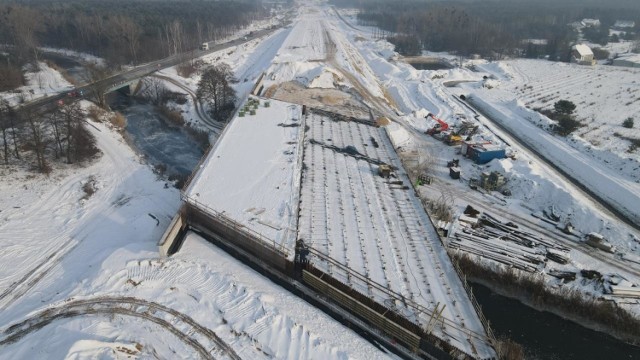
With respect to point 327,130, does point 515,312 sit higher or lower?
lower

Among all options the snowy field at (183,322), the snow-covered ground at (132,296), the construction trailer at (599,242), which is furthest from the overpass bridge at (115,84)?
the construction trailer at (599,242)

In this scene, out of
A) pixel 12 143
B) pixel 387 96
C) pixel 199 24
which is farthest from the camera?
pixel 199 24

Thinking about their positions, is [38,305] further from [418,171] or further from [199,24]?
[199,24]

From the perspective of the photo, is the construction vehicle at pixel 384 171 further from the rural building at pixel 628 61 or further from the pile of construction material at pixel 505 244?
the rural building at pixel 628 61

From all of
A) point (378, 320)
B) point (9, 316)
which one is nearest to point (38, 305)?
point (9, 316)

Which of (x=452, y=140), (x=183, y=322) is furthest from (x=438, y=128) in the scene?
(x=183, y=322)

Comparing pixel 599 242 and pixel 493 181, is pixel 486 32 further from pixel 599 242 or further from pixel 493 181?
pixel 599 242

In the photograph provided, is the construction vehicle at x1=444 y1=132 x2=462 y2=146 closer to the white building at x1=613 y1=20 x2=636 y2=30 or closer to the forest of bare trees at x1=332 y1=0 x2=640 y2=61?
the forest of bare trees at x1=332 y1=0 x2=640 y2=61
